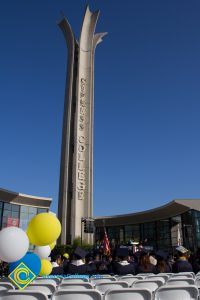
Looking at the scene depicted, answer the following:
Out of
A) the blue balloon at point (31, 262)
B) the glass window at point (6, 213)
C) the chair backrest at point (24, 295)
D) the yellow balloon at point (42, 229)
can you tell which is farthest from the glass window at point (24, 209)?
the chair backrest at point (24, 295)

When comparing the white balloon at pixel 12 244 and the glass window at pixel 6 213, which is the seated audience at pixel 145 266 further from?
the glass window at pixel 6 213

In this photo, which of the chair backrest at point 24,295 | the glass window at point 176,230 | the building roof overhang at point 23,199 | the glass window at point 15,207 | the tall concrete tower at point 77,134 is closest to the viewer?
the chair backrest at point 24,295

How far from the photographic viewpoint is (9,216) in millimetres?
41562

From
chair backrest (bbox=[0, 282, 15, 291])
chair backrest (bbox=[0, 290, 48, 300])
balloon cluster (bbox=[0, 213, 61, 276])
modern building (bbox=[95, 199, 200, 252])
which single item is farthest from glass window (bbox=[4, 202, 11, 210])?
chair backrest (bbox=[0, 290, 48, 300])

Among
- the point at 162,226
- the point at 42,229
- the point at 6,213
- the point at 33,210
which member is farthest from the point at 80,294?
the point at 162,226

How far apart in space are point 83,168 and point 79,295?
1481 inches

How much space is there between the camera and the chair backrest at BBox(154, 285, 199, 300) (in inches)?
161


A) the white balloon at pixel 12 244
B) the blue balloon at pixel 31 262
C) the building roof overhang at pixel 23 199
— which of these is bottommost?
the blue balloon at pixel 31 262

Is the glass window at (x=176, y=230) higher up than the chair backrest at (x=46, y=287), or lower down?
higher up

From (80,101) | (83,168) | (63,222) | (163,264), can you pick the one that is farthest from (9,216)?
Result: (163,264)

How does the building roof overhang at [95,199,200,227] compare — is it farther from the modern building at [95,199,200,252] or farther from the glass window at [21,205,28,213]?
the glass window at [21,205,28,213]

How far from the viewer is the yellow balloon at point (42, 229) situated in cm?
707

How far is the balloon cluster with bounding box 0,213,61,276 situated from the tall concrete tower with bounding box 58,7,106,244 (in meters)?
31.9

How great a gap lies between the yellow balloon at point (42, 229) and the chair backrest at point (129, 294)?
3380mm
